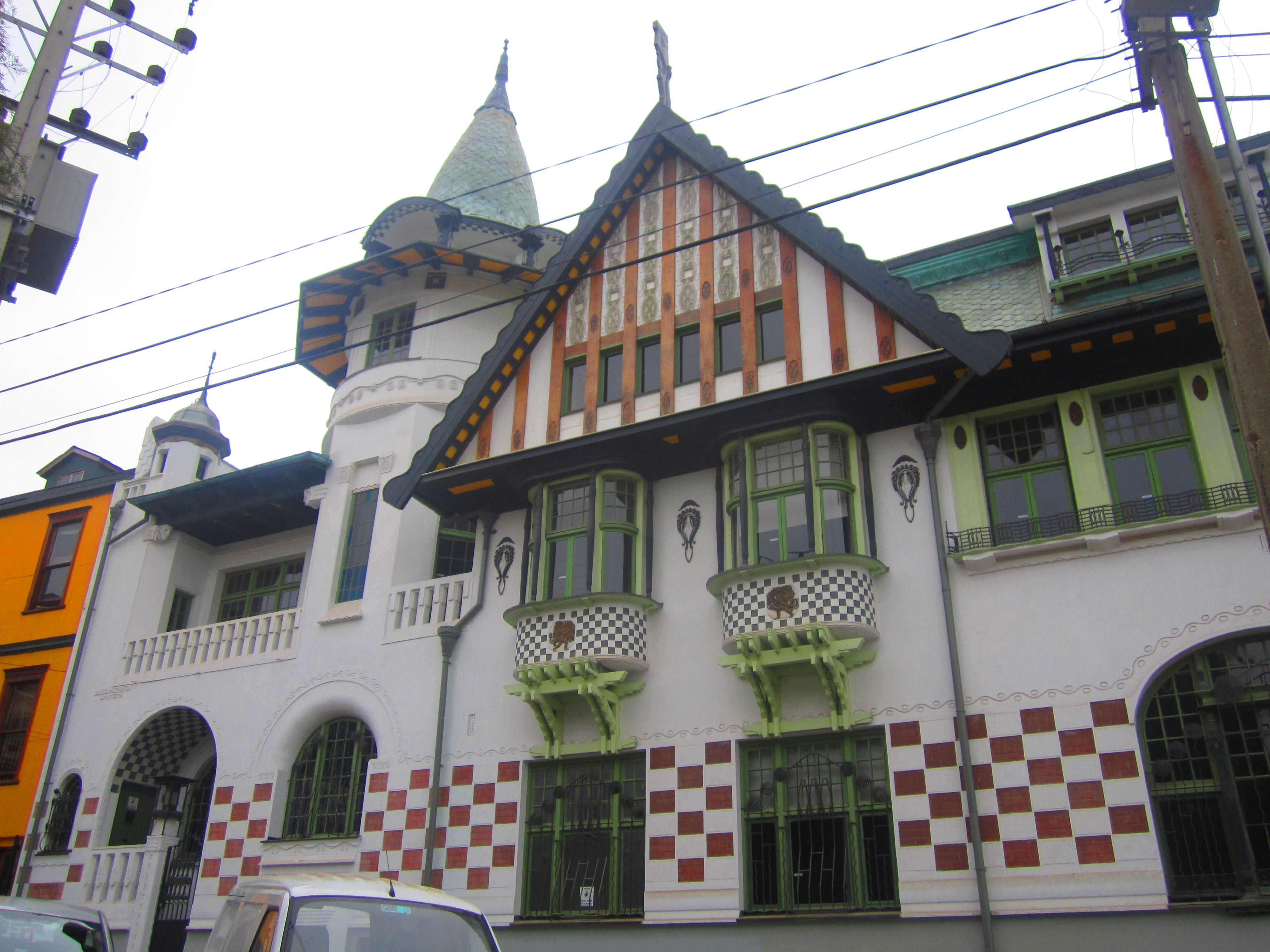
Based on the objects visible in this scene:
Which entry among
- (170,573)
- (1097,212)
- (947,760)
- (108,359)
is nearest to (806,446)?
(947,760)

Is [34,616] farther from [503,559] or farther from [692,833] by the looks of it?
[692,833]

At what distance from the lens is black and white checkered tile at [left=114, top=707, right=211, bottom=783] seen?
23.3m

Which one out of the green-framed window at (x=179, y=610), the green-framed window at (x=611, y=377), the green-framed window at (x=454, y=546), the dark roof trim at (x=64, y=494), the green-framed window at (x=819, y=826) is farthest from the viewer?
the dark roof trim at (x=64, y=494)

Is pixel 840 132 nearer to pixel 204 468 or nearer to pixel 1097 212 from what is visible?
pixel 1097 212

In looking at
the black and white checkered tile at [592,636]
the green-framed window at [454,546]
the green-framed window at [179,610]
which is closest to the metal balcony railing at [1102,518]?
the black and white checkered tile at [592,636]

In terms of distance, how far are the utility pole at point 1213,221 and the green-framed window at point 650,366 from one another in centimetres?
1007

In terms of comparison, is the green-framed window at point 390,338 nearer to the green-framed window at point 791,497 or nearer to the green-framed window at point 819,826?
the green-framed window at point 791,497

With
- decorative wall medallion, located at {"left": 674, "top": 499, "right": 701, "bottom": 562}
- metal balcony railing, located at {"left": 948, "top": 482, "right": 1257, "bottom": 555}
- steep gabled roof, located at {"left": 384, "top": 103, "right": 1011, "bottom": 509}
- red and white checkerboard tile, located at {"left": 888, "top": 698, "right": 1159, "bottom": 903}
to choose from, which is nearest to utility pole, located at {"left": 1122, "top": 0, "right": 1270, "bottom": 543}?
metal balcony railing, located at {"left": 948, "top": 482, "right": 1257, "bottom": 555}

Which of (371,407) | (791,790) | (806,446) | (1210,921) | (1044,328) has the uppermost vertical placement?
(371,407)

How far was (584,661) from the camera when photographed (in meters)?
17.2

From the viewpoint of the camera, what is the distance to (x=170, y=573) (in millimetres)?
25719

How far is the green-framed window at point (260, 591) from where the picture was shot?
25406mm

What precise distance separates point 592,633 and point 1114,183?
1159cm

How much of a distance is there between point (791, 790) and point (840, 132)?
9.43 meters
